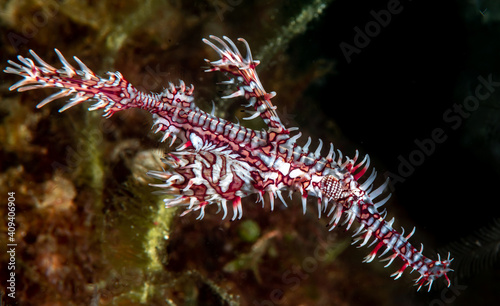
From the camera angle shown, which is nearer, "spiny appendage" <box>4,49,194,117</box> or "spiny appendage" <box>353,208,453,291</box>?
"spiny appendage" <box>4,49,194,117</box>

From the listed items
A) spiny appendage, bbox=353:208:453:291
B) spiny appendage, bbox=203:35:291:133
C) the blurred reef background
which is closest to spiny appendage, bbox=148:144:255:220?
spiny appendage, bbox=203:35:291:133

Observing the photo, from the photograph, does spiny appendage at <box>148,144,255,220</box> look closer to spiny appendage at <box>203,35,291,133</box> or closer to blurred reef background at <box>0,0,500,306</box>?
spiny appendage at <box>203,35,291,133</box>

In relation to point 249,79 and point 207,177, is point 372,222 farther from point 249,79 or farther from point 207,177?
point 249,79

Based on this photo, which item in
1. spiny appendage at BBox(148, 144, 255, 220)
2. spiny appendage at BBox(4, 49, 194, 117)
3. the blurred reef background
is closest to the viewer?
spiny appendage at BBox(4, 49, 194, 117)

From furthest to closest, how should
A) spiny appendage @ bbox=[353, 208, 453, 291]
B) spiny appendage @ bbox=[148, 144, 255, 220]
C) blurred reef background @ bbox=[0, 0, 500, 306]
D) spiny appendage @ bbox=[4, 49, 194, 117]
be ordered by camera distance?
blurred reef background @ bbox=[0, 0, 500, 306], spiny appendage @ bbox=[148, 144, 255, 220], spiny appendage @ bbox=[353, 208, 453, 291], spiny appendage @ bbox=[4, 49, 194, 117]

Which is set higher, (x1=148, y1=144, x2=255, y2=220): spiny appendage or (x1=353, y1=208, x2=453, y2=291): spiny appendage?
(x1=353, y1=208, x2=453, y2=291): spiny appendage

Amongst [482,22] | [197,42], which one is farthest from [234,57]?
[482,22]
